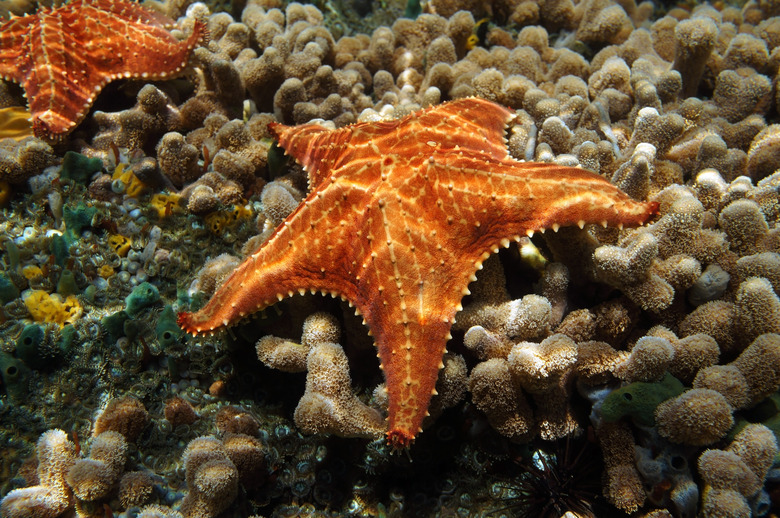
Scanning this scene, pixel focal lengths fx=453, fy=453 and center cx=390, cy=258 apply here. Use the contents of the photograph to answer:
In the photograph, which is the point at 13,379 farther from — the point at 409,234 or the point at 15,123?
the point at 409,234

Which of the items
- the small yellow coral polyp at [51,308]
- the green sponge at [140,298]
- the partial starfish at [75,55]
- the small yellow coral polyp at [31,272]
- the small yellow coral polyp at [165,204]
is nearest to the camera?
the green sponge at [140,298]

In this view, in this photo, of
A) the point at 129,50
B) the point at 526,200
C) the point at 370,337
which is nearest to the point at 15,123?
the point at 129,50

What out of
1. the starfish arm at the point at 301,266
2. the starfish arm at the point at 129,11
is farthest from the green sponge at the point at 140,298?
the starfish arm at the point at 129,11

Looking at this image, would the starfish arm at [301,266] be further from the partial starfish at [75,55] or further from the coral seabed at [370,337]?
the partial starfish at [75,55]

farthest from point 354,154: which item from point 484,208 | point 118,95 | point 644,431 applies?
point 118,95

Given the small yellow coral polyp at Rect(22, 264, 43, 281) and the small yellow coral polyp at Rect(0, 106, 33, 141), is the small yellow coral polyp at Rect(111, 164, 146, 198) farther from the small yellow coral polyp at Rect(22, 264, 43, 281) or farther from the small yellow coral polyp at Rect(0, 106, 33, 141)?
the small yellow coral polyp at Rect(0, 106, 33, 141)

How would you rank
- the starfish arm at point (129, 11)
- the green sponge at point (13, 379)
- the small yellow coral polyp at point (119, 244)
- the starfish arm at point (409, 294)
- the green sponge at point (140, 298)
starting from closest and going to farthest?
the starfish arm at point (409, 294) < the green sponge at point (13, 379) < the green sponge at point (140, 298) < the small yellow coral polyp at point (119, 244) < the starfish arm at point (129, 11)

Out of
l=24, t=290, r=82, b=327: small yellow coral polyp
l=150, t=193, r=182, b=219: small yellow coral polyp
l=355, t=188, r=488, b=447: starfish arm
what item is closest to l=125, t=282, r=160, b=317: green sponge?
l=24, t=290, r=82, b=327: small yellow coral polyp
